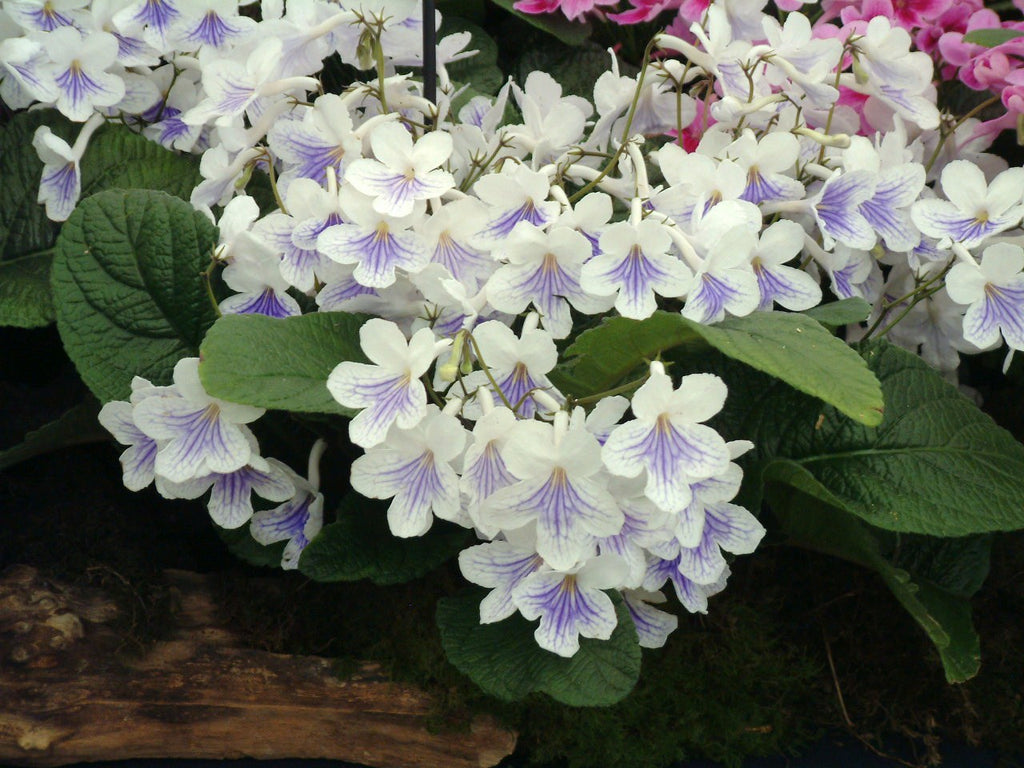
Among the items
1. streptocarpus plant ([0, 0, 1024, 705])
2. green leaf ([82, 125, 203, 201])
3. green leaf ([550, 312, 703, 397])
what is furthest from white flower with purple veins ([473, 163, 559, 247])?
green leaf ([82, 125, 203, 201])

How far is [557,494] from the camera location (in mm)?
776

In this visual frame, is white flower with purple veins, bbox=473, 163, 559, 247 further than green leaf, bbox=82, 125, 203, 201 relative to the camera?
No

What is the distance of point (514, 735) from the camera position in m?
1.06

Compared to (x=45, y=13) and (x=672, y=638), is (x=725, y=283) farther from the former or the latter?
(x=45, y=13)

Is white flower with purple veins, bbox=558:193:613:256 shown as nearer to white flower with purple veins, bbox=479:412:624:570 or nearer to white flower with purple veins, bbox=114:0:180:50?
white flower with purple veins, bbox=479:412:624:570

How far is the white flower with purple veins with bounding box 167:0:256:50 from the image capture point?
1132mm

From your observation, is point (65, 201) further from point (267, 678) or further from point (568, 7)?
point (568, 7)

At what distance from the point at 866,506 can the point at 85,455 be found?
845 millimetres

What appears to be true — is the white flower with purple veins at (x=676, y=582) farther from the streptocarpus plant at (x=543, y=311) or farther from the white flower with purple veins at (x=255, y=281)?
the white flower with purple veins at (x=255, y=281)

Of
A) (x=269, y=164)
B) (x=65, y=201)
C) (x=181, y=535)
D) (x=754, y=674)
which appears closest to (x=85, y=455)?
(x=181, y=535)

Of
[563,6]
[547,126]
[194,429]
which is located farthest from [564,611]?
[563,6]

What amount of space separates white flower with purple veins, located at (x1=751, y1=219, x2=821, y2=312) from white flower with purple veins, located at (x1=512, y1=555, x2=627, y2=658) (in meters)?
0.29

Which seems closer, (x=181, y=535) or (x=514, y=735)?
(x=514, y=735)

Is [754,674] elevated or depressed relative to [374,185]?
depressed
